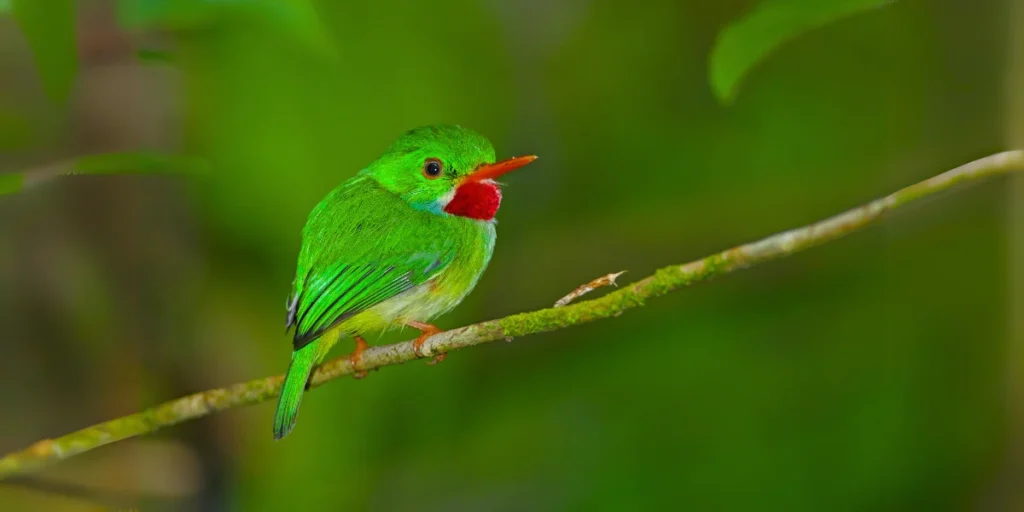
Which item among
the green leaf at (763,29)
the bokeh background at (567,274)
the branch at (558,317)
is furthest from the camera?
the bokeh background at (567,274)

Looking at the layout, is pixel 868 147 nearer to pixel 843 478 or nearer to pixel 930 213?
pixel 930 213

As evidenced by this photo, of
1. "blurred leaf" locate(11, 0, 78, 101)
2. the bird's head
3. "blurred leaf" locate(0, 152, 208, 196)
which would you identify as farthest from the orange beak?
"blurred leaf" locate(11, 0, 78, 101)

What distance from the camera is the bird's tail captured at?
1.15m

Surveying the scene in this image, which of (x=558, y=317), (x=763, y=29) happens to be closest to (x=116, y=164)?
(x=558, y=317)

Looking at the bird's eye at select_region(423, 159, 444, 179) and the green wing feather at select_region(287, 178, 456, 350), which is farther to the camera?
the bird's eye at select_region(423, 159, 444, 179)

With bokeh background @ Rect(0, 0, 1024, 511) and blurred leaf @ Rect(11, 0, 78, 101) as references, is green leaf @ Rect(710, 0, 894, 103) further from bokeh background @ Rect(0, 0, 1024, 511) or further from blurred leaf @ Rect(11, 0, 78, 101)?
bokeh background @ Rect(0, 0, 1024, 511)

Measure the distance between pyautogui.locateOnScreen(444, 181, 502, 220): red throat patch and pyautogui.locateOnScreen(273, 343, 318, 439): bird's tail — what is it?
32 centimetres

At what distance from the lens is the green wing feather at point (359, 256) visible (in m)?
1.31

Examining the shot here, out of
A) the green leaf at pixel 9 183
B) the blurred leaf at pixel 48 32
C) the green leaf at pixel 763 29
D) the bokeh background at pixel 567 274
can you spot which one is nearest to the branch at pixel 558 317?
the green leaf at pixel 763 29

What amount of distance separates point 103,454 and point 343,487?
1.80 ft

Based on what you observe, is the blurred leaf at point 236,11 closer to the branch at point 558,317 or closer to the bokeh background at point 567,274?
the branch at point 558,317

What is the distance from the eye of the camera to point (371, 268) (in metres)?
1.38

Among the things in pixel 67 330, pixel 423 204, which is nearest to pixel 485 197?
pixel 423 204

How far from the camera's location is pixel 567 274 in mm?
2783
